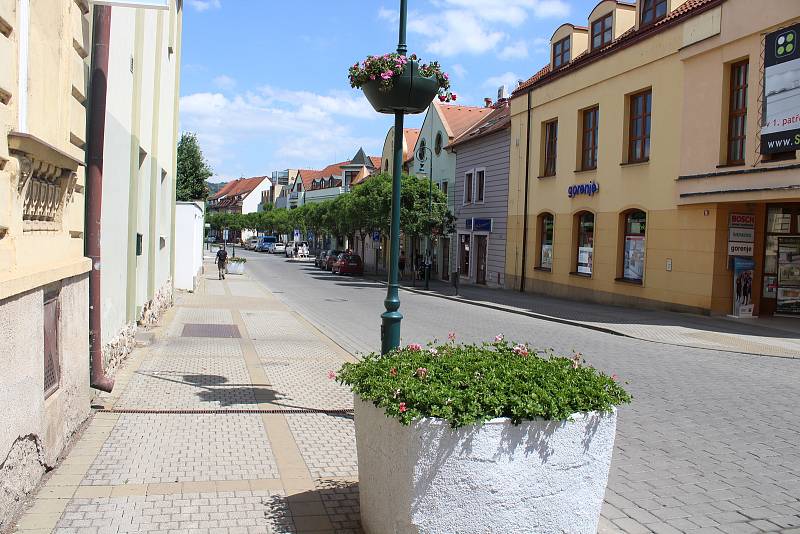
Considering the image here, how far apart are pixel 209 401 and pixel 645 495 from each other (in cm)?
476

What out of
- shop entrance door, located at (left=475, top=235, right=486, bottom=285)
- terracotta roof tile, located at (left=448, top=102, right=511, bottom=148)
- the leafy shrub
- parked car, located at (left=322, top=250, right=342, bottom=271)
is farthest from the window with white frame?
the leafy shrub

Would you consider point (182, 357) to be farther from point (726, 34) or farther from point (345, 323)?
point (726, 34)

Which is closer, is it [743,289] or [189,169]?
[743,289]

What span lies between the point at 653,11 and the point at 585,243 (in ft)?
26.1

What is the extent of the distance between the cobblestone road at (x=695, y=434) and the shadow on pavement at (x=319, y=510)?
1.65 m

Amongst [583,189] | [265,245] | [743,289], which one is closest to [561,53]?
[583,189]

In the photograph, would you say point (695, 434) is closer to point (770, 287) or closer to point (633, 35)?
point (770, 287)

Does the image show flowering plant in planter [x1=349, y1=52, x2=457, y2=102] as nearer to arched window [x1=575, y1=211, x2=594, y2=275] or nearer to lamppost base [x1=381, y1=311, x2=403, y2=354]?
lamppost base [x1=381, y1=311, x2=403, y2=354]

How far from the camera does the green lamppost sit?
6.72 m

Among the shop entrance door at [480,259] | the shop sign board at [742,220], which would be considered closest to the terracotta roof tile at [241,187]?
the shop entrance door at [480,259]

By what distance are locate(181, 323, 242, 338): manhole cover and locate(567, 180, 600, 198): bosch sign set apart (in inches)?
548

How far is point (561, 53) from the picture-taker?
27.9 meters

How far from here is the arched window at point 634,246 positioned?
71.2 feet

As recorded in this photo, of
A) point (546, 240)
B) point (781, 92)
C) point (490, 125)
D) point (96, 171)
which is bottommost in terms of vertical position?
point (546, 240)
